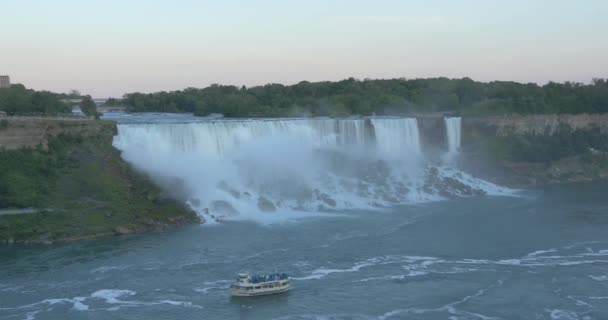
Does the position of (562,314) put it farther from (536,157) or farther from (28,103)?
(536,157)

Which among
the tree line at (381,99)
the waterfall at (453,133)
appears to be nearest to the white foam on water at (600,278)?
the waterfall at (453,133)

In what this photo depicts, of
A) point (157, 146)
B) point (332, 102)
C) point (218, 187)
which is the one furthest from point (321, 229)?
point (332, 102)

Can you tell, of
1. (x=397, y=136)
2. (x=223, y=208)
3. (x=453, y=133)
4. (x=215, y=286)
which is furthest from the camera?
(x=453, y=133)

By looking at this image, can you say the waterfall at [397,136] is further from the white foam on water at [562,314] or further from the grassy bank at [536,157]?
the white foam on water at [562,314]

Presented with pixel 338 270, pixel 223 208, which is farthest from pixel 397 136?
pixel 338 270

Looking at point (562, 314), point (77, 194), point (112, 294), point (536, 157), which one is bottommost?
point (562, 314)

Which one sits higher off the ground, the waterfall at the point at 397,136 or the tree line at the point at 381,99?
the tree line at the point at 381,99

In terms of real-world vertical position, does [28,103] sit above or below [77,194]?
above
